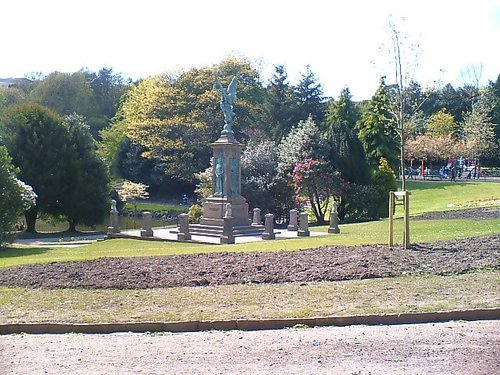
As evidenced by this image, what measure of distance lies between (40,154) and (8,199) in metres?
15.2

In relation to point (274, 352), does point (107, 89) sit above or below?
above

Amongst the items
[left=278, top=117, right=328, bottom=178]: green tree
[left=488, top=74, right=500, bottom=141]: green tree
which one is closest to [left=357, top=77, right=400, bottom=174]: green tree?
[left=278, top=117, right=328, bottom=178]: green tree

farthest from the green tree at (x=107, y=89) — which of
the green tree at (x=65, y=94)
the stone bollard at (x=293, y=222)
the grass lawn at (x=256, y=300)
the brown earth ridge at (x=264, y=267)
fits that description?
the grass lawn at (x=256, y=300)

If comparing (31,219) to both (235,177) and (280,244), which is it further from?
(280,244)

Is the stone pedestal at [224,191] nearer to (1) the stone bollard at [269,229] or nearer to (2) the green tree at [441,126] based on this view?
(1) the stone bollard at [269,229]

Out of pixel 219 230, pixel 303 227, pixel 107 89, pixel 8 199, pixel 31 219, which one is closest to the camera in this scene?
pixel 8 199

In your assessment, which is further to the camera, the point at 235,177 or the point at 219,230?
the point at 235,177

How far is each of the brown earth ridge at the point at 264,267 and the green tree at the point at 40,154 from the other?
93.2ft

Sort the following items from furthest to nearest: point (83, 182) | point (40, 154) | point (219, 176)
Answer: point (83, 182)
point (40, 154)
point (219, 176)

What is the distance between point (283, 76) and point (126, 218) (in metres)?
24.2

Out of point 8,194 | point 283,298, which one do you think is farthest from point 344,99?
point 283,298

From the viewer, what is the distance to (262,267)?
42.5 ft

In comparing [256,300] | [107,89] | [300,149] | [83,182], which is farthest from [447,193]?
[107,89]

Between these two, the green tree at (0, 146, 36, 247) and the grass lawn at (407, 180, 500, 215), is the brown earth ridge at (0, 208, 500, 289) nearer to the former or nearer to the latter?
the green tree at (0, 146, 36, 247)
